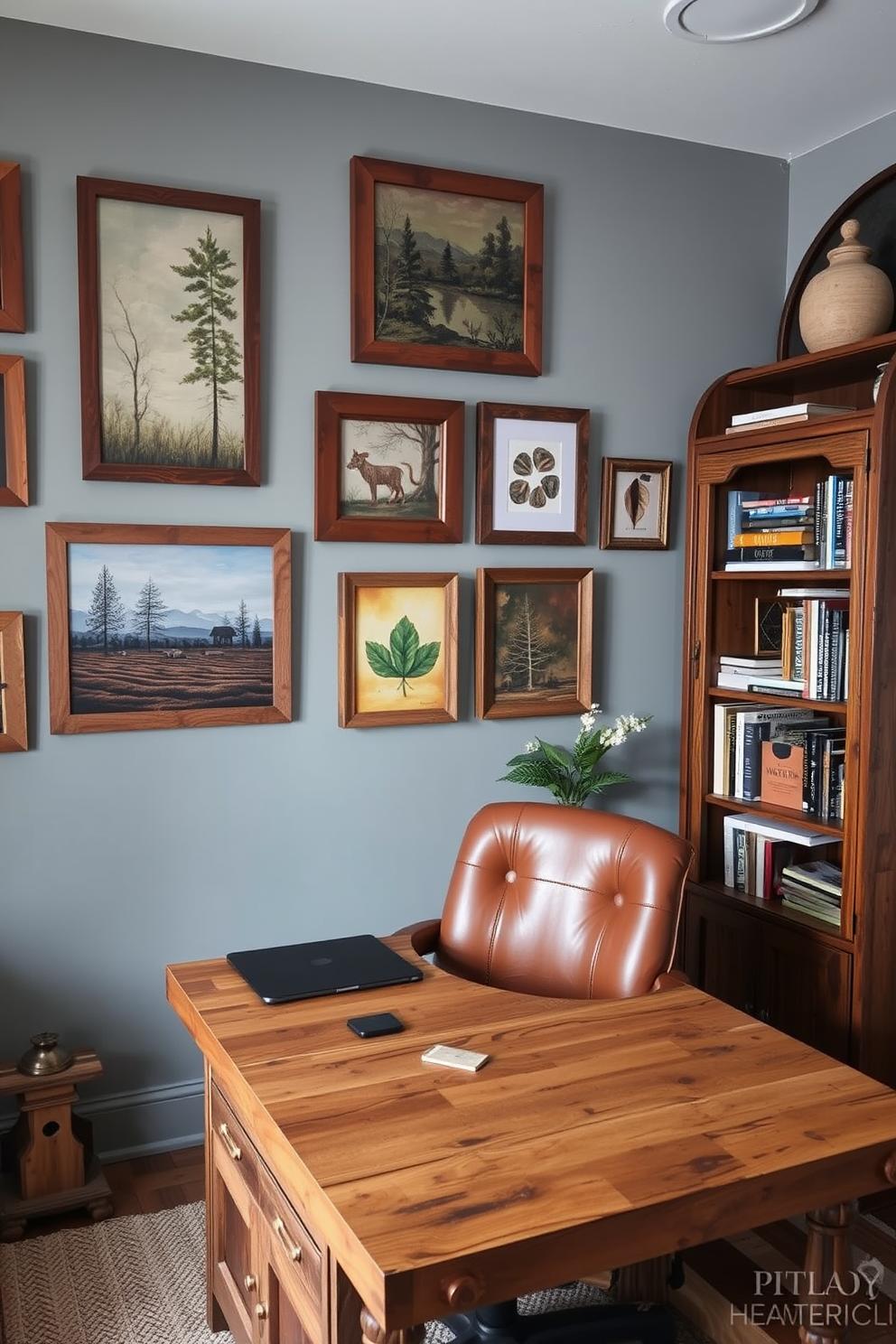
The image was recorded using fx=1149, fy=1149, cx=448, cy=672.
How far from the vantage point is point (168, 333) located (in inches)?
107

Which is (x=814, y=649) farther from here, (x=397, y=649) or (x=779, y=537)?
(x=397, y=649)

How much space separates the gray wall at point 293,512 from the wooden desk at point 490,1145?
82 centimetres

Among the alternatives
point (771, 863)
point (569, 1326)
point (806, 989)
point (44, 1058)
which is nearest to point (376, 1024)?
point (569, 1326)

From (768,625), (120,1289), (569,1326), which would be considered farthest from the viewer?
(768,625)

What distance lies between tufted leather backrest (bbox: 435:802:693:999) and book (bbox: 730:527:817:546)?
1002mm

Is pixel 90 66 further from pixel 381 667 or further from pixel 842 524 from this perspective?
pixel 842 524

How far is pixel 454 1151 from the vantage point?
1.46m

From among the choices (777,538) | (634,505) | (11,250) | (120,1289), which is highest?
(11,250)

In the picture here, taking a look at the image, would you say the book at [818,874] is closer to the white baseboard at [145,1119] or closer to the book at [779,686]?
the book at [779,686]

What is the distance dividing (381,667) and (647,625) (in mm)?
873

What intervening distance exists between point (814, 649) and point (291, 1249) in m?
1.91

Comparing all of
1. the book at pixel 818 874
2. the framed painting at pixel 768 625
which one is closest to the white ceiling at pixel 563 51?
the framed painting at pixel 768 625

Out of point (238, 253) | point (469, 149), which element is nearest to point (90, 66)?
point (238, 253)

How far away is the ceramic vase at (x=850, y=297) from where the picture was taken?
295 centimetres
